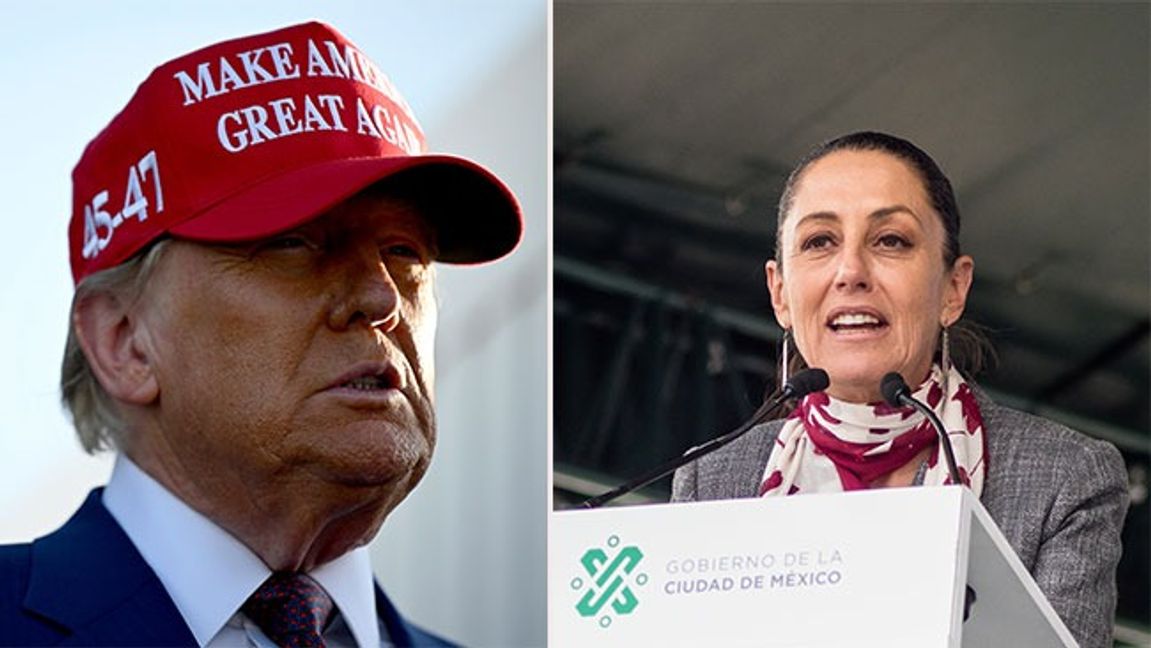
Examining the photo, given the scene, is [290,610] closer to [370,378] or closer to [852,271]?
[370,378]

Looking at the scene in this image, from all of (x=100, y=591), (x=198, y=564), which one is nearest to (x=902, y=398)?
(x=198, y=564)

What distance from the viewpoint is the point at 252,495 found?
8.14 ft

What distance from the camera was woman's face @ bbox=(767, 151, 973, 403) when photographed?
3.63 m

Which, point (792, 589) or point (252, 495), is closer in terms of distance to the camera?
point (252, 495)

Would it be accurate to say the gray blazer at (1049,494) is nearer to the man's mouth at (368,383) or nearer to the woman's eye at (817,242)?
the woman's eye at (817,242)

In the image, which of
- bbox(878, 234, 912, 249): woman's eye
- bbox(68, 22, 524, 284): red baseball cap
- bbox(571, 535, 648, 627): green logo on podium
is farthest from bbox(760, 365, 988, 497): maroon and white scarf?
bbox(68, 22, 524, 284): red baseball cap

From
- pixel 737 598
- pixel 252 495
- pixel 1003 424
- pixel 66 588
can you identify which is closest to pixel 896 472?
pixel 1003 424

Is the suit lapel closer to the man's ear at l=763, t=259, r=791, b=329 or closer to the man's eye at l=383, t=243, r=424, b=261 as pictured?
the man's eye at l=383, t=243, r=424, b=261

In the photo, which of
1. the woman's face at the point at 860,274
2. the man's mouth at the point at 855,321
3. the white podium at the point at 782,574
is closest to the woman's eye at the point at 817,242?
the woman's face at the point at 860,274

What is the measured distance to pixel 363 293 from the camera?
8.27 ft

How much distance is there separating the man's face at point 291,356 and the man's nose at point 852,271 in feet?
4.18

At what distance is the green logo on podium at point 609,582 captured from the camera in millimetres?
3152

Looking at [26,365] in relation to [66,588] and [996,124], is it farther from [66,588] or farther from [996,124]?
[996,124]

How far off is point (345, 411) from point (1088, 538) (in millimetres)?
1707
